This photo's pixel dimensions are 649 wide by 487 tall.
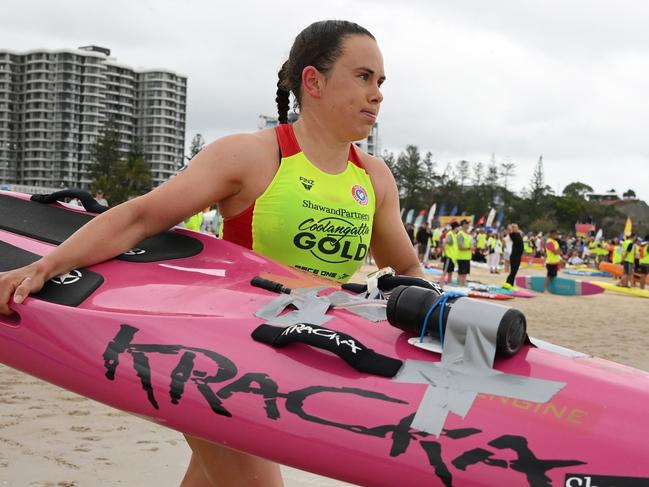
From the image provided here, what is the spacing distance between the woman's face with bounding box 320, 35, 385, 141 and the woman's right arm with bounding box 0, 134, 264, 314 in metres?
0.28

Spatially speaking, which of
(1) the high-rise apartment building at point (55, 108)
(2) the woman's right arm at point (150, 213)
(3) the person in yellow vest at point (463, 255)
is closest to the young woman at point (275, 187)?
(2) the woman's right arm at point (150, 213)

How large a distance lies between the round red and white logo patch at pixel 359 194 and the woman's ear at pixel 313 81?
12.8 inches

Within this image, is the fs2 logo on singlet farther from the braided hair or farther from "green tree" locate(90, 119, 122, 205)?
"green tree" locate(90, 119, 122, 205)

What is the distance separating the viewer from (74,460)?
3.47 metres

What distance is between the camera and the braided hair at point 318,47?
215 cm

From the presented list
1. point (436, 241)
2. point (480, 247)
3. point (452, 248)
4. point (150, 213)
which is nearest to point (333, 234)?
point (150, 213)

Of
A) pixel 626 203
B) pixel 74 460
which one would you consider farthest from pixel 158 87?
pixel 74 460

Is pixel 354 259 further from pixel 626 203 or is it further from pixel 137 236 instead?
pixel 626 203

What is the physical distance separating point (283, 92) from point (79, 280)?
37.7 inches

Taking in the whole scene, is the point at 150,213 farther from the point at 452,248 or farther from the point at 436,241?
the point at 436,241

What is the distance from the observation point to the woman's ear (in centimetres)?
218

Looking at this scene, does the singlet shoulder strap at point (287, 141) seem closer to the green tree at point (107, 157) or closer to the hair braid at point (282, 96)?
the hair braid at point (282, 96)

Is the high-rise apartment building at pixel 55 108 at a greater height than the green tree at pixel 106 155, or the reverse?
the high-rise apartment building at pixel 55 108

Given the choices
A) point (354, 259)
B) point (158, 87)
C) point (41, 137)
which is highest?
point (158, 87)
